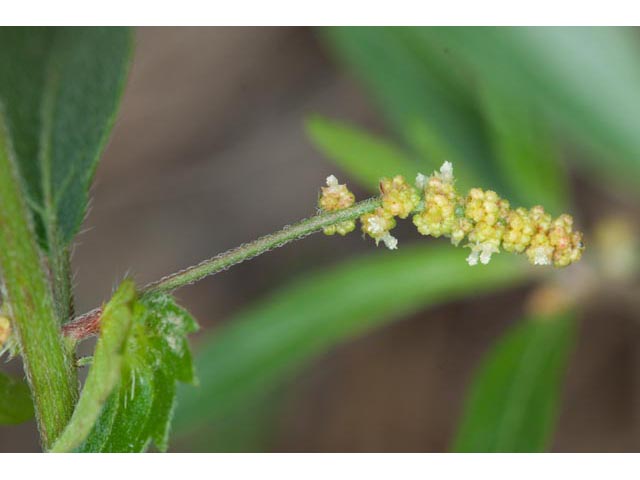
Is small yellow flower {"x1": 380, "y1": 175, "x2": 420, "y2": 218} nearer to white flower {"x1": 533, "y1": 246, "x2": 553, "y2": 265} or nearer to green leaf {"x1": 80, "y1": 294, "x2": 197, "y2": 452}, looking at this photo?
white flower {"x1": 533, "y1": 246, "x2": 553, "y2": 265}

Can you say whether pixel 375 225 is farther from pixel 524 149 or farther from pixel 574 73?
pixel 574 73

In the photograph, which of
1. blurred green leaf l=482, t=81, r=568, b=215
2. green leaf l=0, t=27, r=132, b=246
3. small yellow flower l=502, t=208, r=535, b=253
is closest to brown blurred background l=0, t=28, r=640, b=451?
blurred green leaf l=482, t=81, r=568, b=215

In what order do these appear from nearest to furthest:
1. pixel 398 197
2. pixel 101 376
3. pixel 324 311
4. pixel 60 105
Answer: pixel 101 376
pixel 398 197
pixel 60 105
pixel 324 311

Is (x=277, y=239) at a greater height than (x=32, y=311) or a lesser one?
greater

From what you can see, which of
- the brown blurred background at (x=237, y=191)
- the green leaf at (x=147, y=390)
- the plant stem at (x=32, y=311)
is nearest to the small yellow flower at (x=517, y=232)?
the green leaf at (x=147, y=390)

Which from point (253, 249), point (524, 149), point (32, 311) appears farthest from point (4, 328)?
point (524, 149)

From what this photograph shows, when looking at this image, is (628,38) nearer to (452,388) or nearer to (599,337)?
(599,337)
